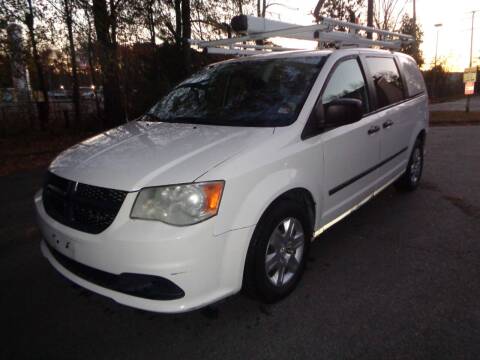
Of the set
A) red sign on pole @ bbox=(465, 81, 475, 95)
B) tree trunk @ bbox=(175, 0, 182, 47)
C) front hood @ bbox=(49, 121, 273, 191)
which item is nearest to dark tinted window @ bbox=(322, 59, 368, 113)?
front hood @ bbox=(49, 121, 273, 191)

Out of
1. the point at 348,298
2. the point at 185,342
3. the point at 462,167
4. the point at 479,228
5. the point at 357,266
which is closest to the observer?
the point at 185,342

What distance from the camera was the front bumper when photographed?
2.02 metres

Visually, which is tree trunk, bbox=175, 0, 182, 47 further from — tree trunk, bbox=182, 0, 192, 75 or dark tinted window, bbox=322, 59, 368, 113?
dark tinted window, bbox=322, 59, 368, 113

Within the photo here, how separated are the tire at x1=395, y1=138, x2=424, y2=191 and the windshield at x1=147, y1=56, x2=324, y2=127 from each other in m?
2.47

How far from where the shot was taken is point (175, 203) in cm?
207

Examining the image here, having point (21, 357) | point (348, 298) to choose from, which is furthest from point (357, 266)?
point (21, 357)

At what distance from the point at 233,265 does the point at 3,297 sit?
188 cm

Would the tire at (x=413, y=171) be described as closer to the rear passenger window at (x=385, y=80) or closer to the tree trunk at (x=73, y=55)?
the rear passenger window at (x=385, y=80)

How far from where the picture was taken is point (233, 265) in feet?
7.27

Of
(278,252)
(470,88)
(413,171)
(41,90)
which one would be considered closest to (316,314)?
(278,252)

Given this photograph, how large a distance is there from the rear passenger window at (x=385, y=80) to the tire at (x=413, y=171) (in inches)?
38.3

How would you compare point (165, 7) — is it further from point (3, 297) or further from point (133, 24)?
point (3, 297)

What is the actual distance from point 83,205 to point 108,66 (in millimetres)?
9218

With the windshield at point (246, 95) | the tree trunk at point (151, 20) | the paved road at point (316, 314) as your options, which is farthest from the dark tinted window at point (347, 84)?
the tree trunk at point (151, 20)
